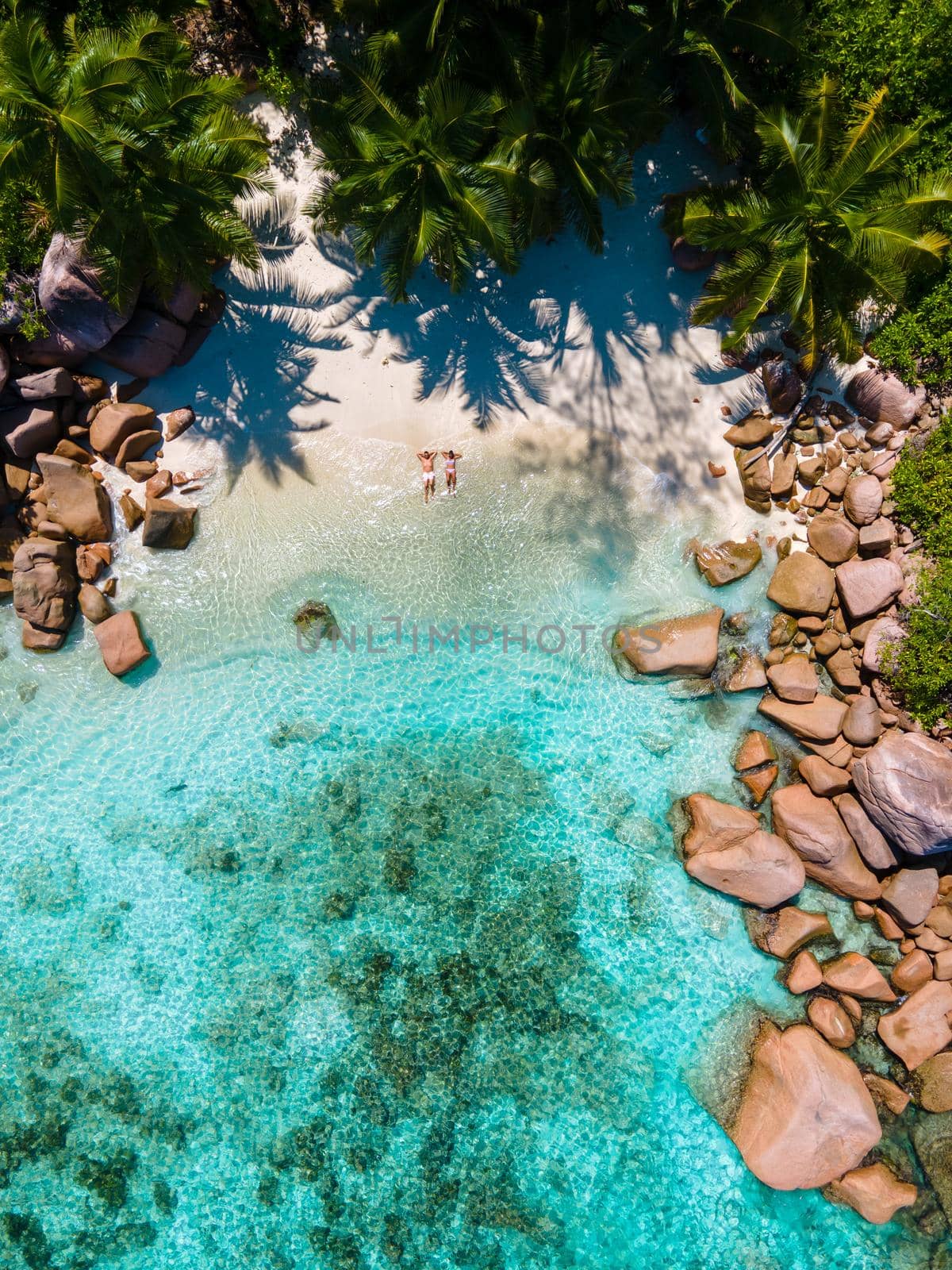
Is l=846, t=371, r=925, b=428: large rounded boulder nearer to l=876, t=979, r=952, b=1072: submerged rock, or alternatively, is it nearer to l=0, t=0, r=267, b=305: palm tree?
l=876, t=979, r=952, b=1072: submerged rock

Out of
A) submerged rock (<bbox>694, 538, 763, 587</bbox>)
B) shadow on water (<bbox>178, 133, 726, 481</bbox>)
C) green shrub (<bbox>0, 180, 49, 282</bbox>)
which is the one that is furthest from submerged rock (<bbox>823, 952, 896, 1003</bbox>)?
green shrub (<bbox>0, 180, 49, 282</bbox>)

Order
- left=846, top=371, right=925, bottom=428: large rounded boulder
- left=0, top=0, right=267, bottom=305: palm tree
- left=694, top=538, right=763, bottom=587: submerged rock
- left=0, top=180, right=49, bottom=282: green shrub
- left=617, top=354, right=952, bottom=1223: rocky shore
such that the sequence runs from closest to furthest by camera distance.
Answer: left=0, top=0, right=267, bottom=305: palm tree, left=617, top=354, right=952, bottom=1223: rocky shore, left=0, top=180, right=49, bottom=282: green shrub, left=846, top=371, right=925, bottom=428: large rounded boulder, left=694, top=538, right=763, bottom=587: submerged rock

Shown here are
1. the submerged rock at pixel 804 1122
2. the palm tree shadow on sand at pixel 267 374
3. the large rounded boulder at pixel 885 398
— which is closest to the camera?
the submerged rock at pixel 804 1122

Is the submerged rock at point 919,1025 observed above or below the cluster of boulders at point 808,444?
below

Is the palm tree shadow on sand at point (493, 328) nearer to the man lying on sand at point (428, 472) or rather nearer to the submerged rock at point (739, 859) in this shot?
the man lying on sand at point (428, 472)

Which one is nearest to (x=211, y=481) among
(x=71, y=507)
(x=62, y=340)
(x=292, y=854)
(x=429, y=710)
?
(x=71, y=507)

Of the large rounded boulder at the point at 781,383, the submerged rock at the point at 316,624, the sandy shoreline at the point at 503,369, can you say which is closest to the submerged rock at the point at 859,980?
the sandy shoreline at the point at 503,369
